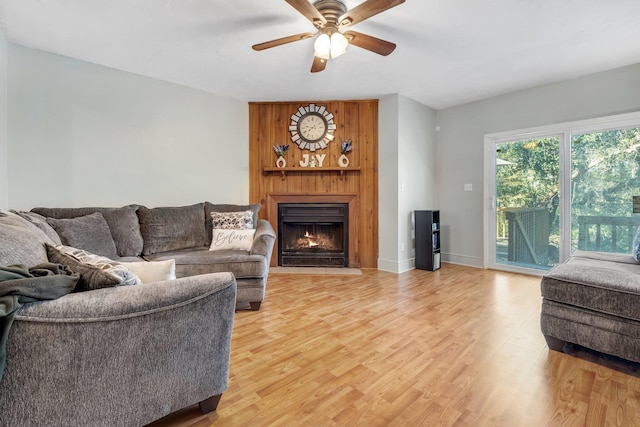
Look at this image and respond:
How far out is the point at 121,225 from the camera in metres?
2.76

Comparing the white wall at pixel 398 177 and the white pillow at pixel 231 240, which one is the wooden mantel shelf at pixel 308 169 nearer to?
the white wall at pixel 398 177

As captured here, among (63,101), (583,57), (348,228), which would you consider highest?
(583,57)

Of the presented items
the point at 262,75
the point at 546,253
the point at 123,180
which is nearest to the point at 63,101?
the point at 123,180

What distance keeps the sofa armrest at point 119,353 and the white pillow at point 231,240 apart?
180cm

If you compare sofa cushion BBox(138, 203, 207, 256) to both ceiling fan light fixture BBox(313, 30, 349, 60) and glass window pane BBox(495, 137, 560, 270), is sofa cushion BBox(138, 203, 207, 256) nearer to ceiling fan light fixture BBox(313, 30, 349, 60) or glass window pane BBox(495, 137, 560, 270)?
ceiling fan light fixture BBox(313, 30, 349, 60)

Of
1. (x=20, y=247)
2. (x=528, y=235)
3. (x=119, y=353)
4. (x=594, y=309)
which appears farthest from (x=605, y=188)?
(x=20, y=247)

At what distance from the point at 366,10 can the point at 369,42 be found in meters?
0.36

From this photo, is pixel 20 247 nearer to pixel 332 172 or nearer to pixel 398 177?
pixel 332 172

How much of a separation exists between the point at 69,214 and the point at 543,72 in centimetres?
499

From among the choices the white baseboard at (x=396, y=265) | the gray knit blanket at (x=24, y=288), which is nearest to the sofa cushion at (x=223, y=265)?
the gray knit blanket at (x=24, y=288)

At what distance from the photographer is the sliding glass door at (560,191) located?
3.17 m

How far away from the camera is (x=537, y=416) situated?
4.31 feet

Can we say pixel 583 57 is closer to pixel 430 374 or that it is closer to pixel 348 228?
pixel 348 228

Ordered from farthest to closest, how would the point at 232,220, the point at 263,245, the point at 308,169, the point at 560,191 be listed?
the point at 308,169 < the point at 560,191 < the point at 232,220 < the point at 263,245
